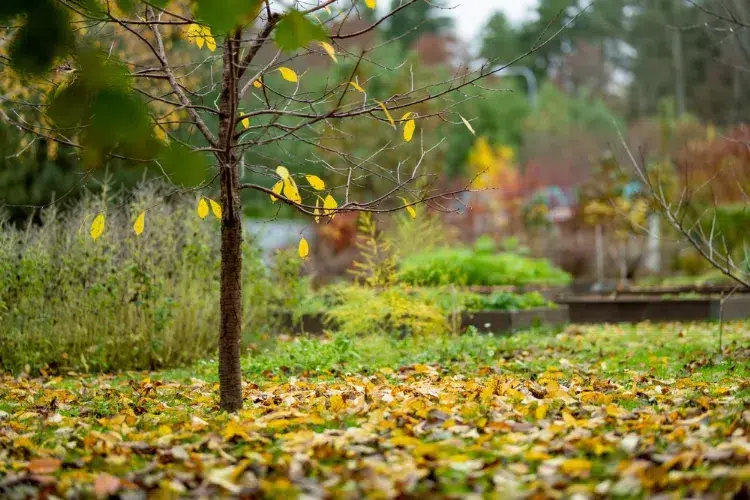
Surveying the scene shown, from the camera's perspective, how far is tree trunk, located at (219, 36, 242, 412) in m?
4.20

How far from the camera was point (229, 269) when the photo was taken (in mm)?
4324

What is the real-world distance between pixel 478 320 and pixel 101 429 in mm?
5881

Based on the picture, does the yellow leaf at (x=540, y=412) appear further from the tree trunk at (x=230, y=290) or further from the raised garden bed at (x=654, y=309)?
the raised garden bed at (x=654, y=309)

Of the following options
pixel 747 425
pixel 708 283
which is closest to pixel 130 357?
pixel 747 425

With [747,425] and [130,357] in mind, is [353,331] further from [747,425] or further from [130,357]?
[747,425]

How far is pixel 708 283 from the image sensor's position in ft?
43.4

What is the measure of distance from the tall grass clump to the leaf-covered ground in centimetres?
102

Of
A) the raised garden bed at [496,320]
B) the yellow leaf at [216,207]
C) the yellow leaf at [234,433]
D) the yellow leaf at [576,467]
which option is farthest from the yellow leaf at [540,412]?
the raised garden bed at [496,320]

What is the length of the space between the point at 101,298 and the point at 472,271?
607 cm

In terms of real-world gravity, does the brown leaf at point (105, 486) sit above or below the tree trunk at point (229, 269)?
below

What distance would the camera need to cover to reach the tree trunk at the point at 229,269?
4.20 meters

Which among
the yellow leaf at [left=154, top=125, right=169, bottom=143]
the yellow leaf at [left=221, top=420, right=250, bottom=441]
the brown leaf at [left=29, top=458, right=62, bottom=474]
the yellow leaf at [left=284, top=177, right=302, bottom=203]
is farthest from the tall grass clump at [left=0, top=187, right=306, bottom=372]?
the brown leaf at [left=29, top=458, right=62, bottom=474]

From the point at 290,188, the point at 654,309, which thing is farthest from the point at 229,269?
the point at 654,309

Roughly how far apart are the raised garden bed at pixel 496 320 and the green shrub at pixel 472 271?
0.81m
